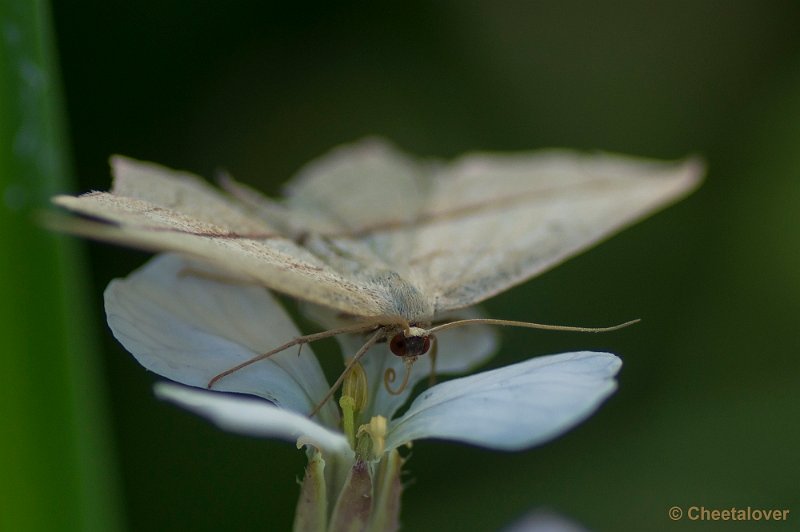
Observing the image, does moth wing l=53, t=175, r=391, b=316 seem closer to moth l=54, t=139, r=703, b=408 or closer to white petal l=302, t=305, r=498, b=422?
moth l=54, t=139, r=703, b=408

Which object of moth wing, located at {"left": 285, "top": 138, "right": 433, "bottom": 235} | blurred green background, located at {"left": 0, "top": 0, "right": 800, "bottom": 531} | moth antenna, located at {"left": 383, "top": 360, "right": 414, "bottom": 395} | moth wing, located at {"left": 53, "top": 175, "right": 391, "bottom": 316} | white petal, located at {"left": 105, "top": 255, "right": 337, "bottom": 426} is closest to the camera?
moth wing, located at {"left": 53, "top": 175, "right": 391, "bottom": 316}

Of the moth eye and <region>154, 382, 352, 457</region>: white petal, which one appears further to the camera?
the moth eye

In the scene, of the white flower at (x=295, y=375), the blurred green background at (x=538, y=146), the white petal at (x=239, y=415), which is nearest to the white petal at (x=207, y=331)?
the white flower at (x=295, y=375)

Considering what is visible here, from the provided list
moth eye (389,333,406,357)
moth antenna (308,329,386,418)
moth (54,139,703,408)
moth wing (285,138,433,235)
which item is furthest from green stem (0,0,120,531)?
moth wing (285,138,433,235)

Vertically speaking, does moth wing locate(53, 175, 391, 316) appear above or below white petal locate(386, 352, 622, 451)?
above

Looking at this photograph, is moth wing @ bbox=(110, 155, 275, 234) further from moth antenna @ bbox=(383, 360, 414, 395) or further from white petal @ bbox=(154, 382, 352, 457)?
white petal @ bbox=(154, 382, 352, 457)

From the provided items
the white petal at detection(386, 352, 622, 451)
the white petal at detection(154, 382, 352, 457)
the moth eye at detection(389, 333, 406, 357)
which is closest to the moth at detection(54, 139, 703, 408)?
the moth eye at detection(389, 333, 406, 357)

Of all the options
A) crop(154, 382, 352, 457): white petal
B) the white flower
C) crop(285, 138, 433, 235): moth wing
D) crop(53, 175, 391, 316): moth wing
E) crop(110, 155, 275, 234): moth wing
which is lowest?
crop(154, 382, 352, 457): white petal

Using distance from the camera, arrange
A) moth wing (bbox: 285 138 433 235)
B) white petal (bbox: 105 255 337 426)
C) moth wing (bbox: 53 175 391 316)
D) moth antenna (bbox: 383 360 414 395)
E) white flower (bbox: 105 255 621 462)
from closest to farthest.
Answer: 1. white flower (bbox: 105 255 621 462)
2. moth wing (bbox: 53 175 391 316)
3. white petal (bbox: 105 255 337 426)
4. moth antenna (bbox: 383 360 414 395)
5. moth wing (bbox: 285 138 433 235)

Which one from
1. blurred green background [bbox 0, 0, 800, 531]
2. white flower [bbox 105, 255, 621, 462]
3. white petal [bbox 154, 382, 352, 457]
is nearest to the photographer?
white petal [bbox 154, 382, 352, 457]

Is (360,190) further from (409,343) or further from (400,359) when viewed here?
(409,343)
